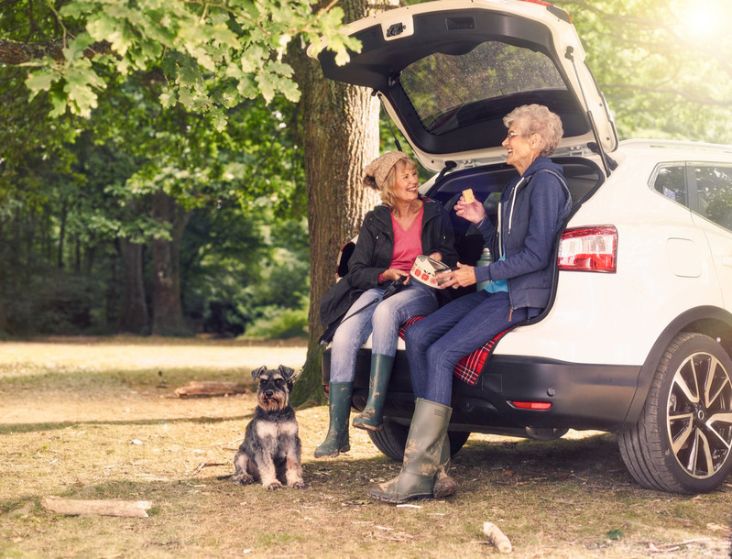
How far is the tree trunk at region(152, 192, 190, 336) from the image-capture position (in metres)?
27.7

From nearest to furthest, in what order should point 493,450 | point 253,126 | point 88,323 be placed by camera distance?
point 493,450 → point 253,126 → point 88,323

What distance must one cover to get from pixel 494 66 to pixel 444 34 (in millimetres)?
452

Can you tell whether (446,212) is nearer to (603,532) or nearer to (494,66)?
(494,66)

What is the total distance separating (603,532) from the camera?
490 centimetres

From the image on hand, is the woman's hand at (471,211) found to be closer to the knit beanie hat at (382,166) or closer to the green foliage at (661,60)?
the knit beanie hat at (382,166)

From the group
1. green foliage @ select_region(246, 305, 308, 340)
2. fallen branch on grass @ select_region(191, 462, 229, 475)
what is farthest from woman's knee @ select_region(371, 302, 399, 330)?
green foliage @ select_region(246, 305, 308, 340)

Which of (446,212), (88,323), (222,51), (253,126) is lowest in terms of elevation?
(88,323)

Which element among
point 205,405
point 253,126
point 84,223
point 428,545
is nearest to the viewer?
point 428,545

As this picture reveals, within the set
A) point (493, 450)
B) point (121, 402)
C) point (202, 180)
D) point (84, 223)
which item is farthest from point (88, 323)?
point (493, 450)

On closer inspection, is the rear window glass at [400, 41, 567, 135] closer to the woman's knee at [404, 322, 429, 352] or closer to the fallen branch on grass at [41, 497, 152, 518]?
the woman's knee at [404, 322, 429, 352]

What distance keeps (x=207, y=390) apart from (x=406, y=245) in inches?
249

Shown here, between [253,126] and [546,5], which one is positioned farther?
[253,126]

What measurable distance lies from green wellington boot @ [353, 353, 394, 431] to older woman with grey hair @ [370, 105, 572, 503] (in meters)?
0.19

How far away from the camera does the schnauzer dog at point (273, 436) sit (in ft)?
20.0
